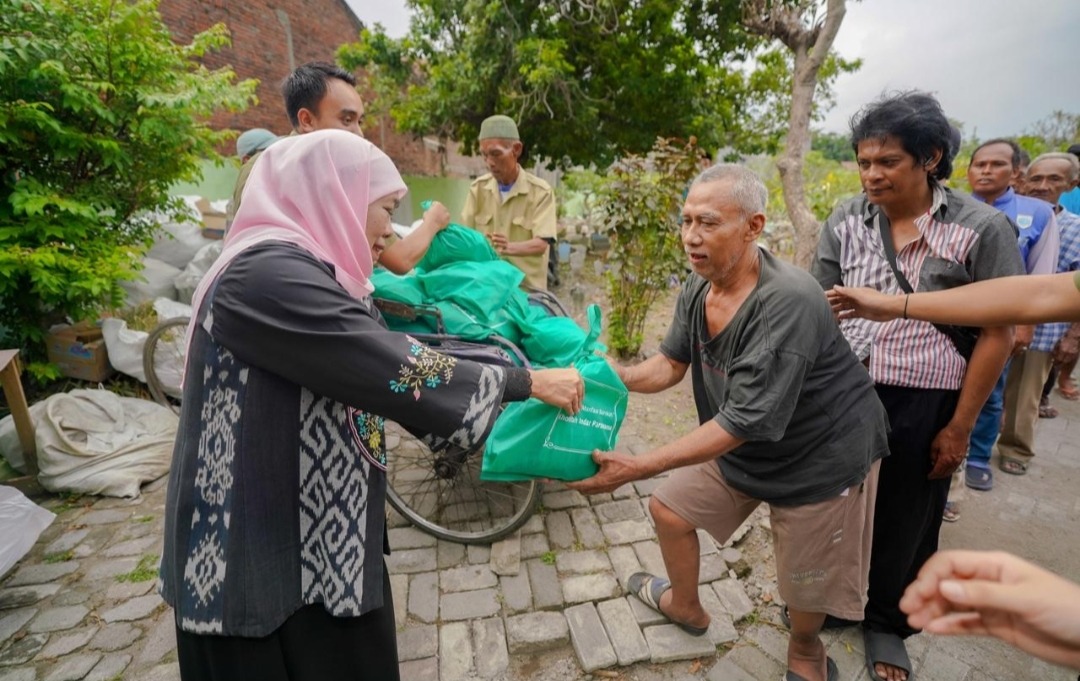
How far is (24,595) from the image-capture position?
2611mm

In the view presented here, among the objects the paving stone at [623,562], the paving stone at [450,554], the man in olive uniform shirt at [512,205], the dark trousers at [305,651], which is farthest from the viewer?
the man in olive uniform shirt at [512,205]

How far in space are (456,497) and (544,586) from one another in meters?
0.86

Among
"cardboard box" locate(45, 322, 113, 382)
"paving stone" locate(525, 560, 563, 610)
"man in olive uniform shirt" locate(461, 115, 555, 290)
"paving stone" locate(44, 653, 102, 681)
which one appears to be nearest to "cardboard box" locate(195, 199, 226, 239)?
"cardboard box" locate(45, 322, 113, 382)

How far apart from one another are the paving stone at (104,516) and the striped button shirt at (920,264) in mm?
4174

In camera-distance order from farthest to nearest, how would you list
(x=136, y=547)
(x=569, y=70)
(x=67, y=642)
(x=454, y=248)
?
(x=569, y=70) → (x=136, y=547) → (x=454, y=248) → (x=67, y=642)

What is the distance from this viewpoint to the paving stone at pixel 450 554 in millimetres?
2744

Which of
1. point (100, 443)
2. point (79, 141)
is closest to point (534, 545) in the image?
point (100, 443)

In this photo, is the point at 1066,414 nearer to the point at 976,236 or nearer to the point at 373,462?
the point at 976,236

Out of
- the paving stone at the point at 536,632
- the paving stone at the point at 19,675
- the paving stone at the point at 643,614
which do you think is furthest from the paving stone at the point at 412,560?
the paving stone at the point at 19,675

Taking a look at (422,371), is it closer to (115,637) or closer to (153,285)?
(115,637)

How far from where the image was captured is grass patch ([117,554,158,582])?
8.86 ft

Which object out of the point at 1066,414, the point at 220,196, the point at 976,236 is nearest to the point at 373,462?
the point at 976,236

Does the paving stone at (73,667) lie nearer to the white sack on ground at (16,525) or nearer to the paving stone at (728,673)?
the white sack on ground at (16,525)

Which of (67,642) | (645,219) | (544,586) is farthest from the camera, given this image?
(645,219)
